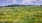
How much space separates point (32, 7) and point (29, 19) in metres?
0.16

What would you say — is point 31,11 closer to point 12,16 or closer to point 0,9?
point 12,16

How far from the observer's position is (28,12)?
33.0 inches

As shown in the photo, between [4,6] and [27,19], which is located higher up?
[4,6]

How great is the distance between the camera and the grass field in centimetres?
81

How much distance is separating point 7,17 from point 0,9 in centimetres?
13

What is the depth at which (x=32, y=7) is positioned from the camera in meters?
0.87

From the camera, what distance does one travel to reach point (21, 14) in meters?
0.83

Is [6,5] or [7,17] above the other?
[6,5]

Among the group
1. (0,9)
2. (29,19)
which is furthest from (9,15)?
(29,19)

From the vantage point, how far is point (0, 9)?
864mm

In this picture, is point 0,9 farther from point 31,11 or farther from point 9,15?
point 31,11

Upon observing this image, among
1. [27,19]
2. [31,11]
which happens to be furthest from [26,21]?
[31,11]

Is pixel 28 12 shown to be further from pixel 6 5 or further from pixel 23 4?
pixel 6 5

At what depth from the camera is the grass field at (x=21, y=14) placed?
2.67 ft
